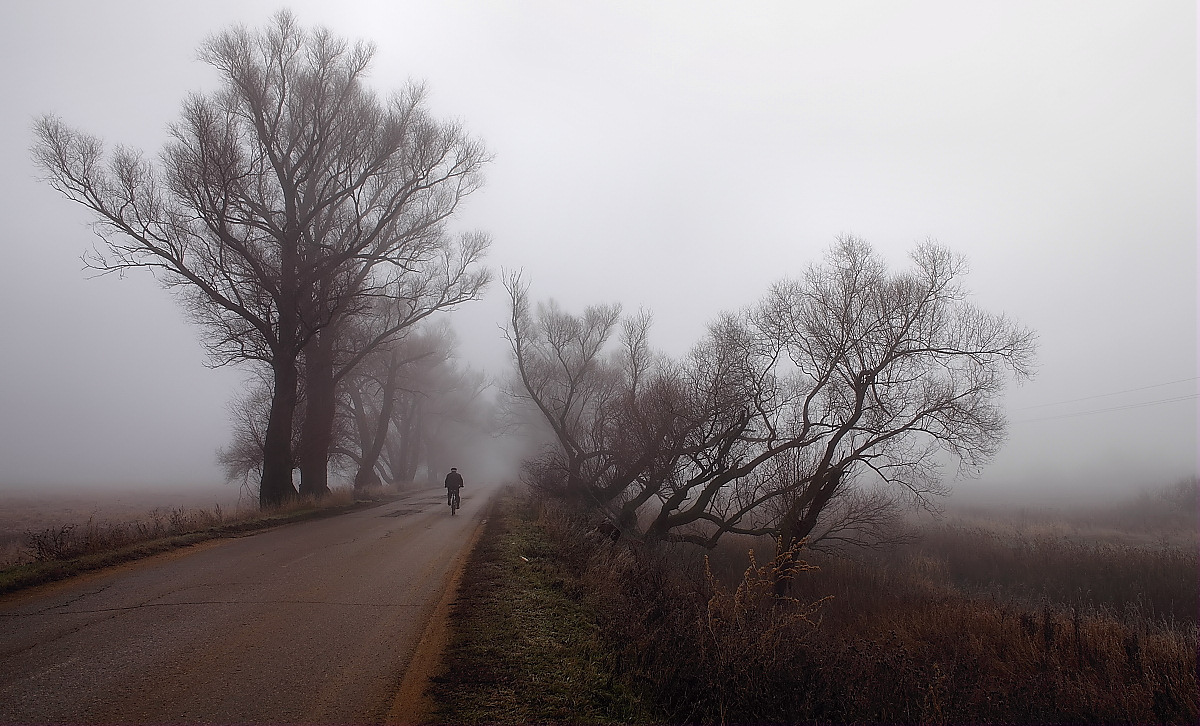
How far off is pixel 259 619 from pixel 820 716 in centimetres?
524

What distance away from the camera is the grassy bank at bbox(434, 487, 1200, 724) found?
4316 millimetres

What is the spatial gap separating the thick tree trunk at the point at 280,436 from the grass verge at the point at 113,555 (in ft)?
8.93

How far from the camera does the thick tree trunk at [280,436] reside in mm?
16984

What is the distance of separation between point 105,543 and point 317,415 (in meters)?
12.1

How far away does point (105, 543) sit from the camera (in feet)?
29.1

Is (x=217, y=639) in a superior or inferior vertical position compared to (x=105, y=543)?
inferior

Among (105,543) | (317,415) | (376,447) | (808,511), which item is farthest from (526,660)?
(376,447)

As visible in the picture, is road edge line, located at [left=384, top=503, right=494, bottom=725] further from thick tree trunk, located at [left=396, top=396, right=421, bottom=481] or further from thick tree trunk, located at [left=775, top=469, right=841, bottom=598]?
thick tree trunk, located at [left=396, top=396, right=421, bottom=481]

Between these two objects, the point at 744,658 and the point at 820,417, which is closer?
the point at 744,658

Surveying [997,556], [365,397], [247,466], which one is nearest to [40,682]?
[997,556]

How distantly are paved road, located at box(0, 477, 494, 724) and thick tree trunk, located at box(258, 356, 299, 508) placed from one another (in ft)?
28.4

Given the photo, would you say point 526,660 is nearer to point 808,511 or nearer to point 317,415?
point 808,511

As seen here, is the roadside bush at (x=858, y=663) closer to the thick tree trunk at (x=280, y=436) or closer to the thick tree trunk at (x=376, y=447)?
the thick tree trunk at (x=280, y=436)

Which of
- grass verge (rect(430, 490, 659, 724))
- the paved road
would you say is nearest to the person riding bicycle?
the paved road
